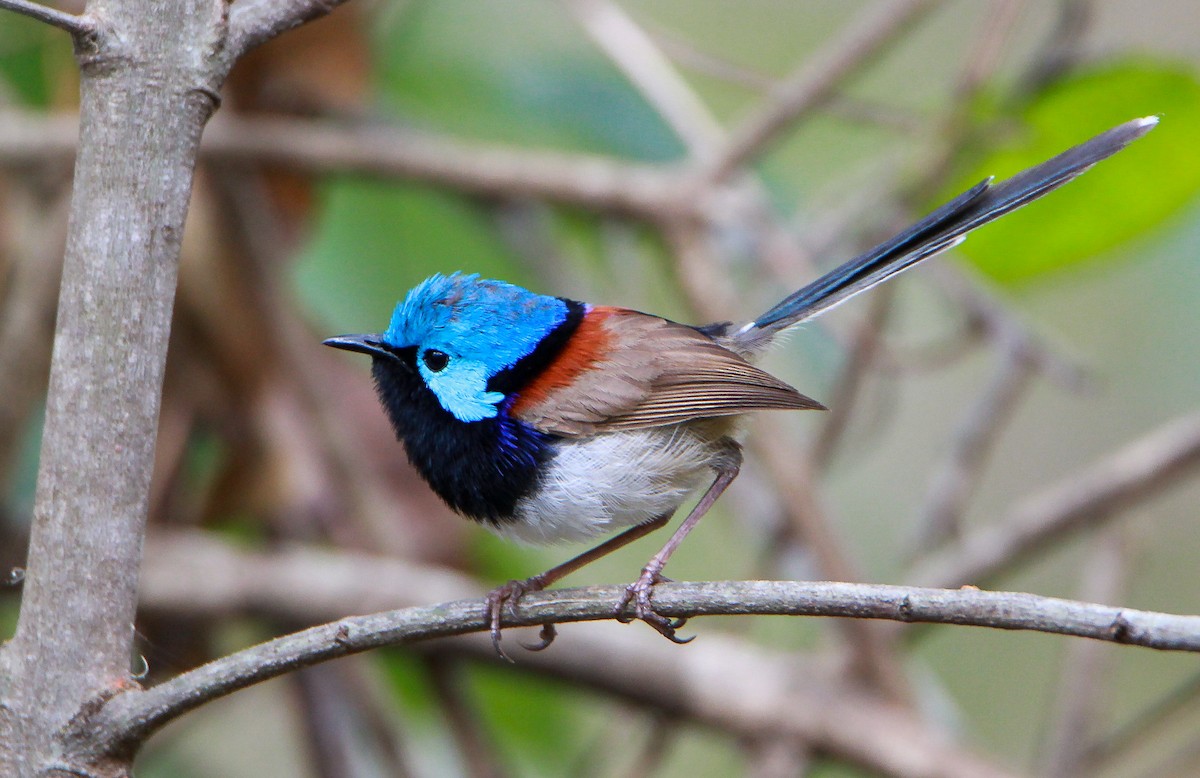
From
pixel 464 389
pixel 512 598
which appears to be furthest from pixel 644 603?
pixel 464 389

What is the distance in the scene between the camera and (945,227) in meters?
2.74

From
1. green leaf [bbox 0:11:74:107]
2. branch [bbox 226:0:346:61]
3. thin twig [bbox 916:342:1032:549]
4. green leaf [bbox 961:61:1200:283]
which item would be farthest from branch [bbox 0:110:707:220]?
branch [bbox 226:0:346:61]

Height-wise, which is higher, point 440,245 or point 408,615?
point 440,245

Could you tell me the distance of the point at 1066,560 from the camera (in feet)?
23.9

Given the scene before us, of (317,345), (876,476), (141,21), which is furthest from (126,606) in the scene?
(876,476)

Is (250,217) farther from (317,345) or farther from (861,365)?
(861,365)

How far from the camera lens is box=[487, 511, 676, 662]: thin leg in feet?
7.80

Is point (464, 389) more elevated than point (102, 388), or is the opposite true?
point (464, 389)

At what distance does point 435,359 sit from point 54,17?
1.20m

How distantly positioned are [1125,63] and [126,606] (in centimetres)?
315

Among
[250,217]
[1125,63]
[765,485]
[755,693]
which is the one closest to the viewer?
[1125,63]

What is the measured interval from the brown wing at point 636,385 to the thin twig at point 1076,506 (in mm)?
1611

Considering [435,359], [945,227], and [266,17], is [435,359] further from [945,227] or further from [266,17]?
[945,227]

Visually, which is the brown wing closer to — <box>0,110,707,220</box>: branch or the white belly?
the white belly
